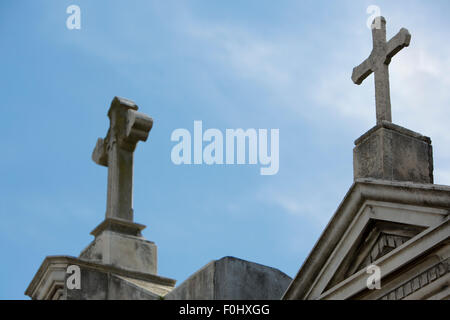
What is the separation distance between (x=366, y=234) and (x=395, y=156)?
925 millimetres

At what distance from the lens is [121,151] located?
10.8m

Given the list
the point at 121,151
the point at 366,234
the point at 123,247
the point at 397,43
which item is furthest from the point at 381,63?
the point at 123,247

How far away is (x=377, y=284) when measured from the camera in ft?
25.3

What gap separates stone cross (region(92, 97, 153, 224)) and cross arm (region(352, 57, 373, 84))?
2430 millimetres

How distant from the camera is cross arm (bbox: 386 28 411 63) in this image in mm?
9273

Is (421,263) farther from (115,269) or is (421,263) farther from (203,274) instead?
(115,269)

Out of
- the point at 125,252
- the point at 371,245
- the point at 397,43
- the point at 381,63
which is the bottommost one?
the point at 371,245

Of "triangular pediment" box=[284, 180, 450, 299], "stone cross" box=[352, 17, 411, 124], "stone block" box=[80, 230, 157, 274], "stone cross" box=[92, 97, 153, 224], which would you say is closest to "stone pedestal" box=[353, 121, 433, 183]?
"stone cross" box=[352, 17, 411, 124]

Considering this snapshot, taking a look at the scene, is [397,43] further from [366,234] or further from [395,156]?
[366,234]

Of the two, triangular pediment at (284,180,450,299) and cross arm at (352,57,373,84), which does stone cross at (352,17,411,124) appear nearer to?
cross arm at (352,57,373,84)
